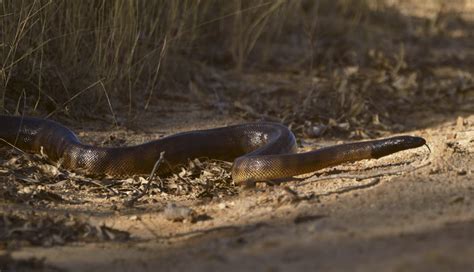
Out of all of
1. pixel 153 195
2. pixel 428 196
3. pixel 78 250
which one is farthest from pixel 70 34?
pixel 428 196

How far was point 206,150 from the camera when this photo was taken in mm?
5914

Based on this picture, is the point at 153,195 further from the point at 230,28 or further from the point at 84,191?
the point at 230,28

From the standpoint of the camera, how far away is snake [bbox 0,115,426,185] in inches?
202

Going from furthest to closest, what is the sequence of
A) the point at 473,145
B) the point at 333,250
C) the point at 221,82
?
the point at 221,82 < the point at 473,145 < the point at 333,250

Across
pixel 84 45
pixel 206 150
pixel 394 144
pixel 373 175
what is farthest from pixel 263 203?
pixel 84 45

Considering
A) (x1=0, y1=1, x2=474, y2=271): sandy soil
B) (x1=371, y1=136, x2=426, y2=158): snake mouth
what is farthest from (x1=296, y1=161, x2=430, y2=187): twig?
(x1=371, y1=136, x2=426, y2=158): snake mouth

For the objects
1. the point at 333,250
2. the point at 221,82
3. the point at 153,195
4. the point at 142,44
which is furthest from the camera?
the point at 221,82

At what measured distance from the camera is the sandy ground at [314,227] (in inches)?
131

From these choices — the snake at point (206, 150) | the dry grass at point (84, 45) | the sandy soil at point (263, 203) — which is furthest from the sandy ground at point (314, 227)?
the dry grass at point (84, 45)

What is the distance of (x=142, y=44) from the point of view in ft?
22.6

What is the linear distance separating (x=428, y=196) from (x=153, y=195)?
1.76 metres

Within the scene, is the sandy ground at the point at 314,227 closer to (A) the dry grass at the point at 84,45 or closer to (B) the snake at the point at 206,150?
(B) the snake at the point at 206,150

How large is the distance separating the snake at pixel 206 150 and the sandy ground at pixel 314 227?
0.13 meters

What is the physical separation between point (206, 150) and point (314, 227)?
7.45 ft
